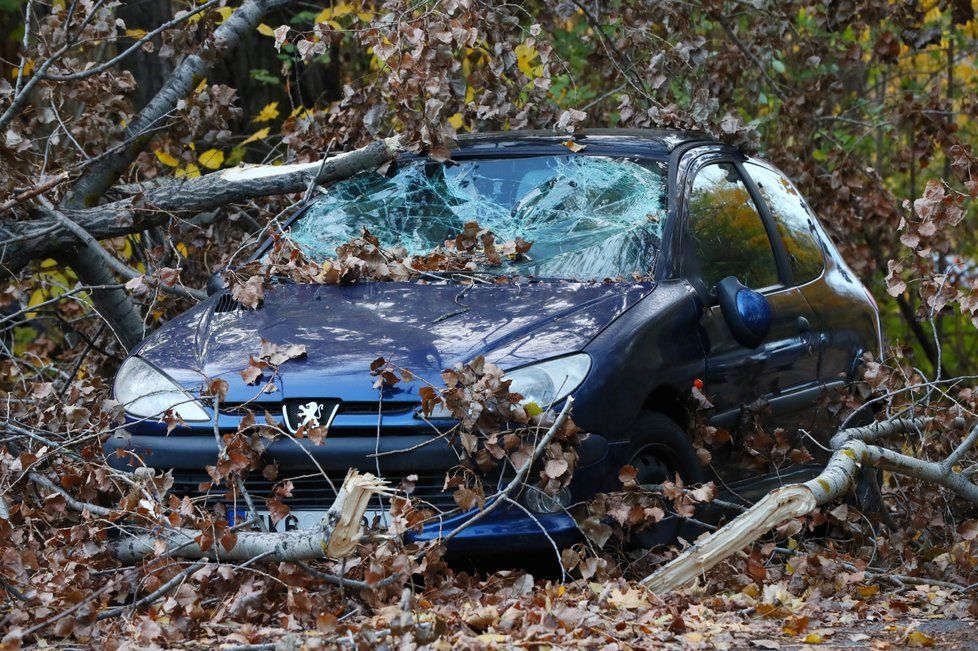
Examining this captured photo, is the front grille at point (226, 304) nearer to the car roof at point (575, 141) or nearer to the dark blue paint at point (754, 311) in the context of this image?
the car roof at point (575, 141)

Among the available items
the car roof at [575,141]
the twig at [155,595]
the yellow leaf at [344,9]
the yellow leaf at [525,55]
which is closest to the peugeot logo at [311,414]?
the twig at [155,595]

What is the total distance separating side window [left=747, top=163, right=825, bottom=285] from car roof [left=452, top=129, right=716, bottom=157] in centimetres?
53

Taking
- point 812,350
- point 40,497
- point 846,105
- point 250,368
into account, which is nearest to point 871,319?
point 812,350

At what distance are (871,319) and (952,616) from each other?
8.37 ft

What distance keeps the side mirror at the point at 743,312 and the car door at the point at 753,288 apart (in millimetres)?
32

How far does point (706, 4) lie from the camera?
25.9ft

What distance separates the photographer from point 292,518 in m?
4.27

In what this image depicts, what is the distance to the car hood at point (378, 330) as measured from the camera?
4336 mm

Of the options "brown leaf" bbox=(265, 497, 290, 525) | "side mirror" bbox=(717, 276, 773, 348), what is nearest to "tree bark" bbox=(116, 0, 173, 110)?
"side mirror" bbox=(717, 276, 773, 348)

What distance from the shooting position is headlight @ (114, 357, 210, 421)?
14.7ft

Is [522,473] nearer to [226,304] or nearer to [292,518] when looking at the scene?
[292,518]

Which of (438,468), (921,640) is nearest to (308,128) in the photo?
(438,468)

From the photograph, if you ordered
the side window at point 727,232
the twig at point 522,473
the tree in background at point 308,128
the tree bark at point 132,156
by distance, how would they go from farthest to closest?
1. the tree bark at point 132,156
2. the tree in background at point 308,128
3. the side window at point 727,232
4. the twig at point 522,473

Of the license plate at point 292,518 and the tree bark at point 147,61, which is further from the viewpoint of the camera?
the tree bark at point 147,61
